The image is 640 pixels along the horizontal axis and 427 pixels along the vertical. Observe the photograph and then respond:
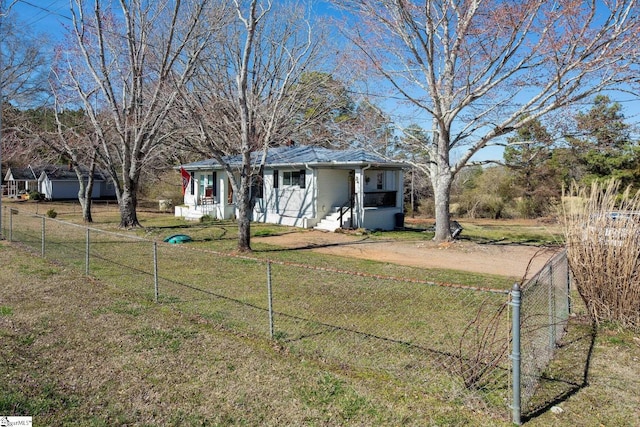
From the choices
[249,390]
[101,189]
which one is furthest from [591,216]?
[101,189]

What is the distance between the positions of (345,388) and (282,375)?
656mm

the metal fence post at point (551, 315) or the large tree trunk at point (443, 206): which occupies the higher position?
the large tree trunk at point (443, 206)

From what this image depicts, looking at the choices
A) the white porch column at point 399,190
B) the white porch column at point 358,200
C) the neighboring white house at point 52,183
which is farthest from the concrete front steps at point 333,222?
the neighboring white house at point 52,183

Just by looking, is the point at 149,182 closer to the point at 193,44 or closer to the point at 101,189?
the point at 101,189

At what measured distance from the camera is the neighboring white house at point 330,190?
63.0 ft

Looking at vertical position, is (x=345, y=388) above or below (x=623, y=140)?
below

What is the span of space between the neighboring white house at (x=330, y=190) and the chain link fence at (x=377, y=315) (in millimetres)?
9005

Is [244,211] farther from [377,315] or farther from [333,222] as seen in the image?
[377,315]

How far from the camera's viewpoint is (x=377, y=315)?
6.59 meters

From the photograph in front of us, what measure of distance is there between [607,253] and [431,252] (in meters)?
8.01

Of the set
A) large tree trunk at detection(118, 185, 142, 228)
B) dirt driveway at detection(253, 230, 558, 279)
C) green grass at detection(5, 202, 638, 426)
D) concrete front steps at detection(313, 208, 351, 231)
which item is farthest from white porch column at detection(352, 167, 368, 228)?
green grass at detection(5, 202, 638, 426)

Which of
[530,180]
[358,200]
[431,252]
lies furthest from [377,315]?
[530,180]

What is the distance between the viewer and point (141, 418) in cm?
352

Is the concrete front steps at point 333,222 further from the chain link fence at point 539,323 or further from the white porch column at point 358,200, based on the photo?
the chain link fence at point 539,323
